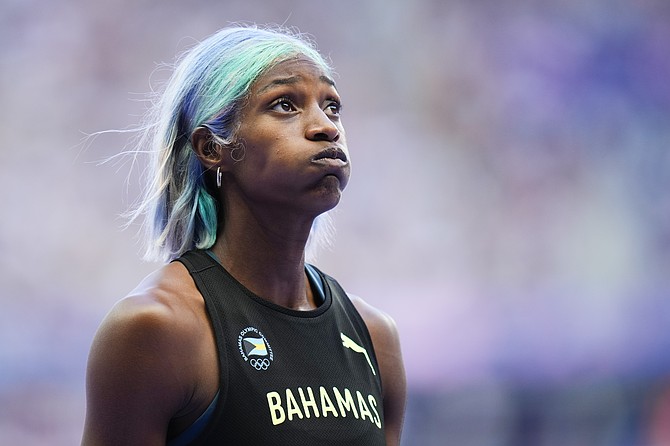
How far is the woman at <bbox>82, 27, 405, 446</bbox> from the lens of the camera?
1499 mm

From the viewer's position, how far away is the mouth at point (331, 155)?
1696 millimetres

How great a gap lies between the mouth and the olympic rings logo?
389mm

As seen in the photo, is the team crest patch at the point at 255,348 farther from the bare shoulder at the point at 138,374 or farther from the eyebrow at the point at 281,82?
the eyebrow at the point at 281,82

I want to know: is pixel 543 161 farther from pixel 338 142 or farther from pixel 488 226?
pixel 338 142

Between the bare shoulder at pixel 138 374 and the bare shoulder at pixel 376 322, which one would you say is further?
the bare shoulder at pixel 376 322

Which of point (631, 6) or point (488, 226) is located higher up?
point (631, 6)

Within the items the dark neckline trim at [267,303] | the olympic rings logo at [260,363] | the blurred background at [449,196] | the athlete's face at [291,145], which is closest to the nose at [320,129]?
the athlete's face at [291,145]

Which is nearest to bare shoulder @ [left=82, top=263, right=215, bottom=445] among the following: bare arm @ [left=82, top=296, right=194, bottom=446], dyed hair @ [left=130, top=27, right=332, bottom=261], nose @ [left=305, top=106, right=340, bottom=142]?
bare arm @ [left=82, top=296, right=194, bottom=446]

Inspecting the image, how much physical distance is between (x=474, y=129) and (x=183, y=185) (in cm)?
253

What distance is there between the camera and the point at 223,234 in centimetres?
182

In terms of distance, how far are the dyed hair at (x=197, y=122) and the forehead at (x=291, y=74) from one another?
0.01m

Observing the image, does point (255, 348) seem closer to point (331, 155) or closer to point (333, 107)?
point (331, 155)

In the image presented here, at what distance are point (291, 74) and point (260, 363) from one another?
59 cm

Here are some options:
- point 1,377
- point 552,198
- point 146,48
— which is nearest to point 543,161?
point 552,198
